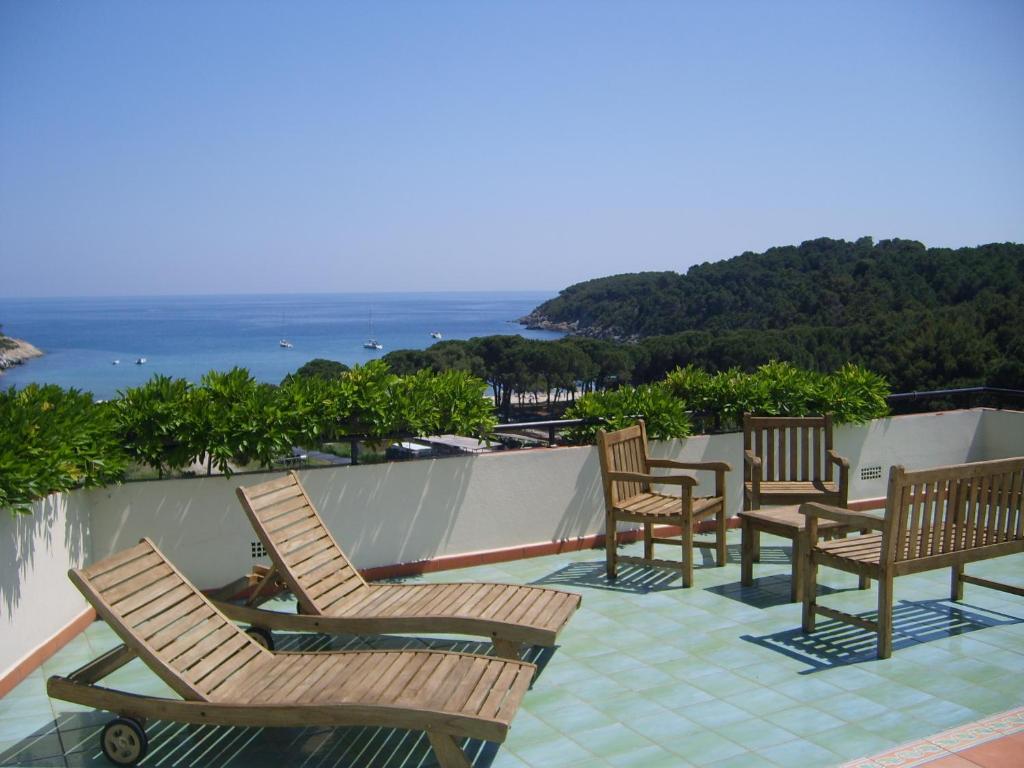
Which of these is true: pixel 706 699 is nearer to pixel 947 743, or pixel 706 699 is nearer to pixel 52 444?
pixel 947 743

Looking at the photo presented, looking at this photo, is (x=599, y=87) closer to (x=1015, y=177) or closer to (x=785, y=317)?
(x=1015, y=177)

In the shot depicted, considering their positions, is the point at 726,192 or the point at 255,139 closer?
the point at 726,192

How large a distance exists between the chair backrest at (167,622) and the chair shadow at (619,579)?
256 centimetres

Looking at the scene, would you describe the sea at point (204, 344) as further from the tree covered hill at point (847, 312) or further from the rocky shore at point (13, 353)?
the tree covered hill at point (847, 312)

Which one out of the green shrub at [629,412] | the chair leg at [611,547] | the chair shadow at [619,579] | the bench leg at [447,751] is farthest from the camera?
the green shrub at [629,412]

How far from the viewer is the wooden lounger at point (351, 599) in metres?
4.36

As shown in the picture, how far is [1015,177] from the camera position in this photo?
1179 inches

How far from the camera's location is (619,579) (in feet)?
20.6

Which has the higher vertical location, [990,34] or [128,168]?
[128,168]

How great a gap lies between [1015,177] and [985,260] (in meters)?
7.25

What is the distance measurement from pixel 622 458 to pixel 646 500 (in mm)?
373

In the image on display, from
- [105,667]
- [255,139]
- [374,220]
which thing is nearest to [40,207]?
[374,220]

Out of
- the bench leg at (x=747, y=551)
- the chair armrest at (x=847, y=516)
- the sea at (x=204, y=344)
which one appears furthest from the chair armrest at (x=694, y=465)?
the sea at (x=204, y=344)

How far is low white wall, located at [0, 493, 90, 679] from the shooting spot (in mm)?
4445
